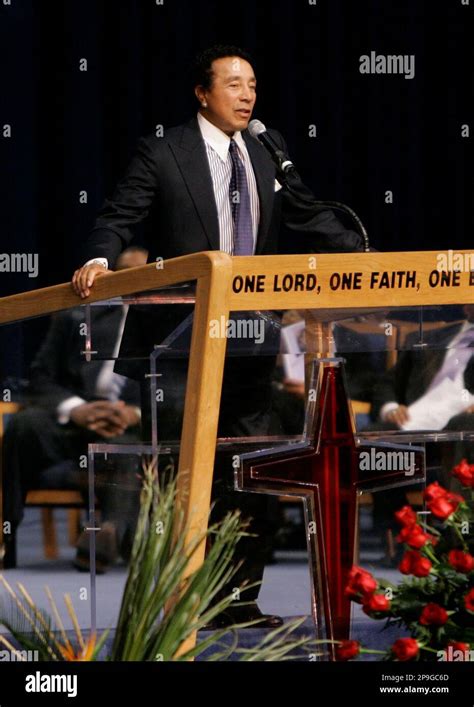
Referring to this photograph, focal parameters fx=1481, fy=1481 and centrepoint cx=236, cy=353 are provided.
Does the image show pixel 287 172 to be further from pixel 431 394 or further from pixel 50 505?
pixel 50 505

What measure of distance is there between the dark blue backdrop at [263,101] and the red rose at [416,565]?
3.18 meters

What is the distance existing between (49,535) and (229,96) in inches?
40.7

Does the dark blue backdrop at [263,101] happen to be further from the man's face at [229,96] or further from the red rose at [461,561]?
the red rose at [461,561]

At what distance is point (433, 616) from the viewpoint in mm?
2113

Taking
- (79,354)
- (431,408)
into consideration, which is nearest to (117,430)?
(79,354)

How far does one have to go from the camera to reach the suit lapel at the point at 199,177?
3.03 metres

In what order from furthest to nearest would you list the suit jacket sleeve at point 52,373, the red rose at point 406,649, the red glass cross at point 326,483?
the suit jacket sleeve at point 52,373 < the red glass cross at point 326,483 < the red rose at point 406,649

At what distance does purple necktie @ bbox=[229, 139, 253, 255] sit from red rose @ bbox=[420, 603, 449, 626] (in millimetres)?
1083

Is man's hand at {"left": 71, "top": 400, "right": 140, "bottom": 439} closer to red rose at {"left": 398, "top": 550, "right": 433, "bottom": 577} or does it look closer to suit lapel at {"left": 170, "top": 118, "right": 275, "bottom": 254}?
suit lapel at {"left": 170, "top": 118, "right": 275, "bottom": 254}

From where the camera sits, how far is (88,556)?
110 inches

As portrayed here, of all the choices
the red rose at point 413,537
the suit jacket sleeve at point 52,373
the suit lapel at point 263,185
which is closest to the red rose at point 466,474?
the red rose at point 413,537

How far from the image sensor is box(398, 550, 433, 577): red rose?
2.12m

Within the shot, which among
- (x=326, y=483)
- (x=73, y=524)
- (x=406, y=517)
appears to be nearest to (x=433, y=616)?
(x=406, y=517)
